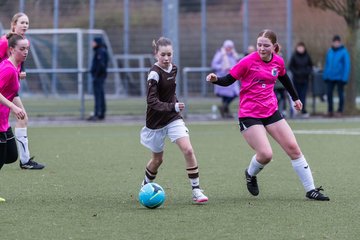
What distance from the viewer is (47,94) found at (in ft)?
83.6

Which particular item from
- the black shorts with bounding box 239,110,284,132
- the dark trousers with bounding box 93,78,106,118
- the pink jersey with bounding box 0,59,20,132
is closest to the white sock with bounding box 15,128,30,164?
the pink jersey with bounding box 0,59,20,132

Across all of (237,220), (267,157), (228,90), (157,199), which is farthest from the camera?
(228,90)

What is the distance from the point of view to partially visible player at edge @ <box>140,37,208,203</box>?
9346 mm

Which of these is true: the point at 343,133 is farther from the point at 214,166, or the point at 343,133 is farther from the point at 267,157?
the point at 267,157

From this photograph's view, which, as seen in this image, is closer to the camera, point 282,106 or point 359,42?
point 282,106

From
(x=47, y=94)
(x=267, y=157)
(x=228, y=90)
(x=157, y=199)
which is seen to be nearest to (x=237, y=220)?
(x=157, y=199)

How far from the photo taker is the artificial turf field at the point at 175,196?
7.75 m

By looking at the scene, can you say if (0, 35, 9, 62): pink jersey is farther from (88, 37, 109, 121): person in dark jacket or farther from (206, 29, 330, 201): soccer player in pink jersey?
(88, 37, 109, 121): person in dark jacket

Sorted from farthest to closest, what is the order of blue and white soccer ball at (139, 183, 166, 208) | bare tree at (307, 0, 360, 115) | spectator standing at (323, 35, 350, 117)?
bare tree at (307, 0, 360, 115) → spectator standing at (323, 35, 350, 117) → blue and white soccer ball at (139, 183, 166, 208)

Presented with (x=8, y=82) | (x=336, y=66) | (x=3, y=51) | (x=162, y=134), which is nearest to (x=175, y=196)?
(x=162, y=134)

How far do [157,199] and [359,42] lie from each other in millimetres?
17918

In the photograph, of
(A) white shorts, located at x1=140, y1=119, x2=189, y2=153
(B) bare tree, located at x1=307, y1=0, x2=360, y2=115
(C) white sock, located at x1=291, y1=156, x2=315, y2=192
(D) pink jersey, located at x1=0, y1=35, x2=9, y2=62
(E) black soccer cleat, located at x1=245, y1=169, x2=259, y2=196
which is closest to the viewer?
(A) white shorts, located at x1=140, y1=119, x2=189, y2=153

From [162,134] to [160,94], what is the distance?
16.1 inches

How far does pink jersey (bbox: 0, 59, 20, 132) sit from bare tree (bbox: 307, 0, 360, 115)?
15.0m
